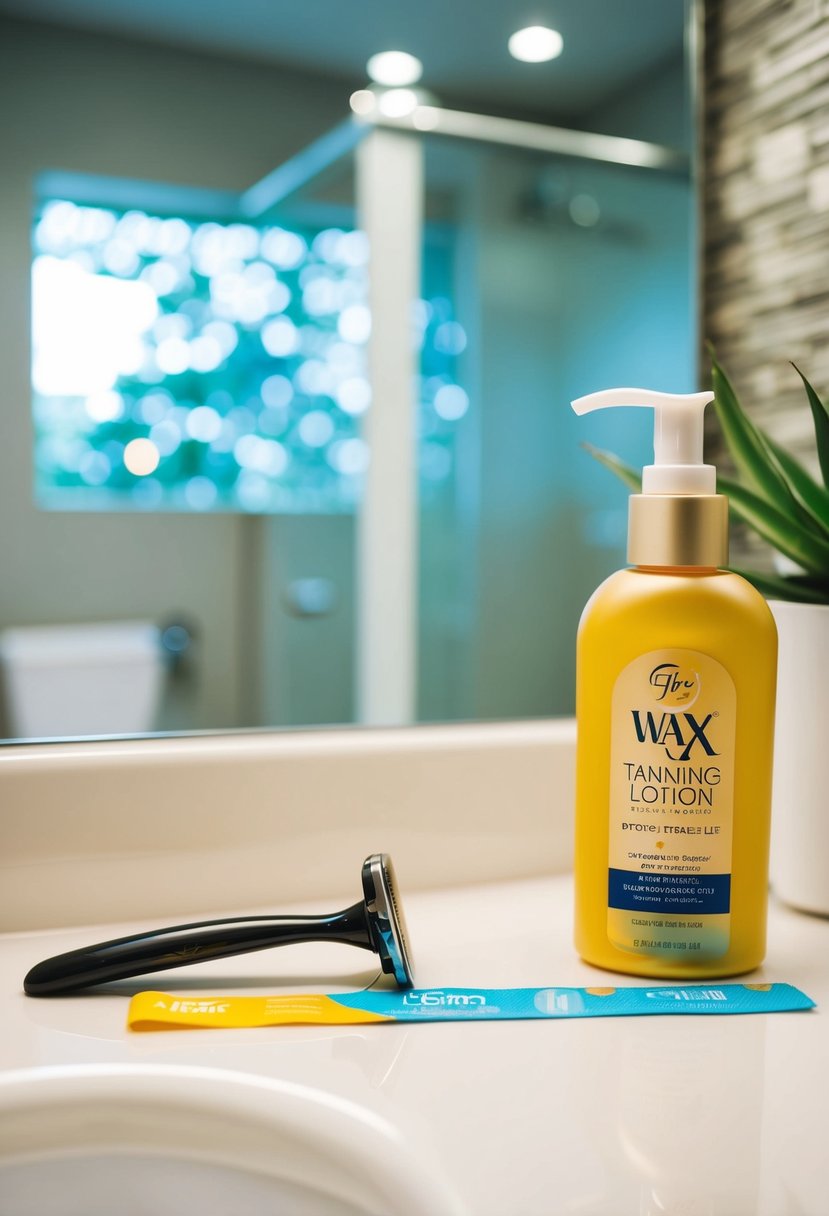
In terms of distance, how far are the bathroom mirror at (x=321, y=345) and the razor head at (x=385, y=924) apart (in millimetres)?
278

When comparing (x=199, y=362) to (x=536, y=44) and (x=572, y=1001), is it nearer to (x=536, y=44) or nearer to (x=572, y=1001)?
(x=536, y=44)

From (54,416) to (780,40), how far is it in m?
0.61

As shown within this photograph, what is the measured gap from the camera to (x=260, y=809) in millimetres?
553

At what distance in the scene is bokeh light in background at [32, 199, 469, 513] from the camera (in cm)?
84

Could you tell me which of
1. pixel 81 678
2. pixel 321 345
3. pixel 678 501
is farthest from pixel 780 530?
pixel 321 345

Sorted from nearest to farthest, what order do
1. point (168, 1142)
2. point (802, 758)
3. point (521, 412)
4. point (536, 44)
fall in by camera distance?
point (168, 1142) → point (802, 758) → point (536, 44) → point (521, 412)

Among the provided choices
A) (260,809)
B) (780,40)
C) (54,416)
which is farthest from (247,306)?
(260,809)

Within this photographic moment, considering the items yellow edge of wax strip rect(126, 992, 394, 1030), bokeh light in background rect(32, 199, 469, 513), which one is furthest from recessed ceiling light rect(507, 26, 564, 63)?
yellow edge of wax strip rect(126, 992, 394, 1030)

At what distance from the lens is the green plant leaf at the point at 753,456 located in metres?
0.51

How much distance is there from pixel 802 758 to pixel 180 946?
301mm

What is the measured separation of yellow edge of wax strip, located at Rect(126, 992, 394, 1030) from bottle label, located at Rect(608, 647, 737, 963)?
0.12 m

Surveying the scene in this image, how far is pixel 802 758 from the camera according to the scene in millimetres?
511

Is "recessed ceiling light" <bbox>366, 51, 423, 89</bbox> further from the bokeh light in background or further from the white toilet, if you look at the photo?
the white toilet

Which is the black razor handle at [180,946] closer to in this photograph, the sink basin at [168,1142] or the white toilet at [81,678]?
the sink basin at [168,1142]
